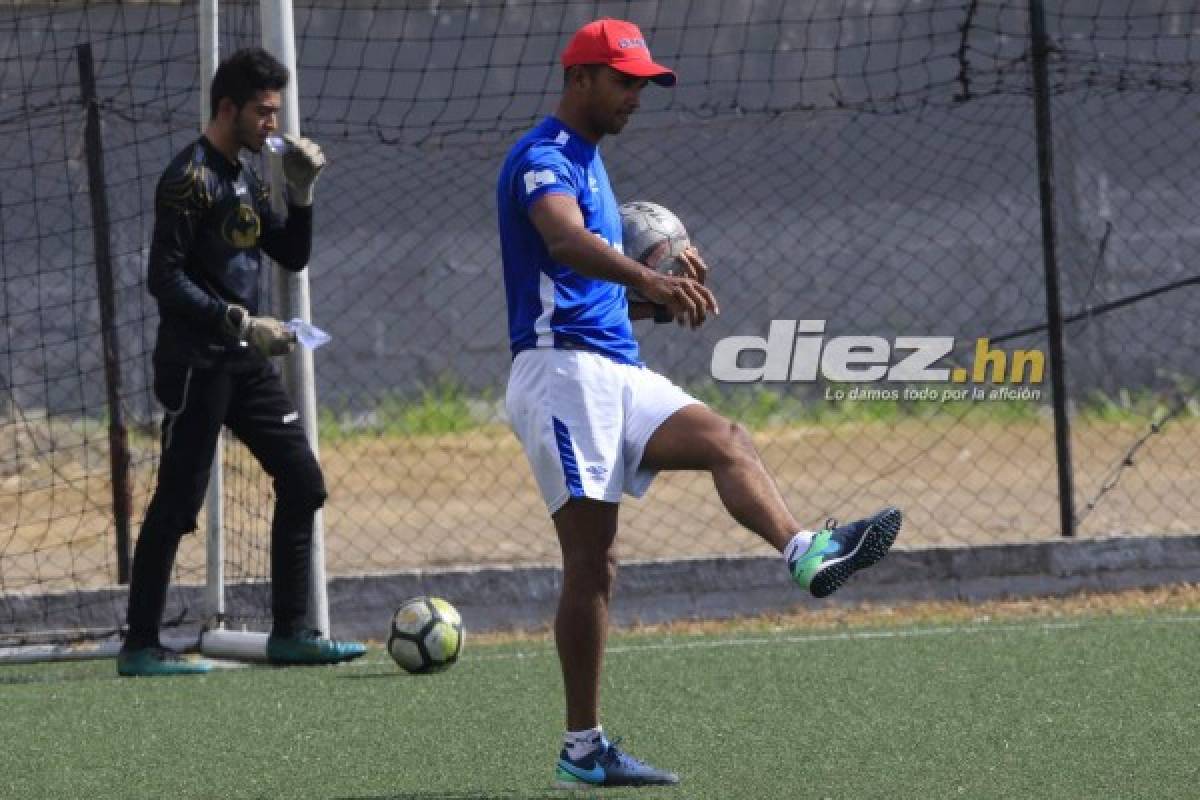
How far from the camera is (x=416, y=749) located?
6.29 m

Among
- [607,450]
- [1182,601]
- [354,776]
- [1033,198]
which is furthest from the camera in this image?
[1033,198]

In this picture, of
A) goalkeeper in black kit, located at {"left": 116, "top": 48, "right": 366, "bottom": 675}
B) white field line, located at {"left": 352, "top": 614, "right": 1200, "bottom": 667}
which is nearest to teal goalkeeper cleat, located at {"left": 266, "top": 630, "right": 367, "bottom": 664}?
goalkeeper in black kit, located at {"left": 116, "top": 48, "right": 366, "bottom": 675}

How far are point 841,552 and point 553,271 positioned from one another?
111cm

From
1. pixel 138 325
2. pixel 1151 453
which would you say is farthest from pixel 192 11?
pixel 1151 453

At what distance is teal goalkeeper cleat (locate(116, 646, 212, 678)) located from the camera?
320 inches

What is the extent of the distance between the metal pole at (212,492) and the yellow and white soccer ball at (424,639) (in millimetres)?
1093

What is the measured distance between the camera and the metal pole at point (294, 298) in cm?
856

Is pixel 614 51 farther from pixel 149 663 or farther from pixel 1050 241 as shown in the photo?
pixel 1050 241

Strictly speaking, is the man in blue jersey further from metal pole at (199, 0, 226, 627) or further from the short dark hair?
metal pole at (199, 0, 226, 627)

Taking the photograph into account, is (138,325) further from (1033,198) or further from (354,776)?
(354,776)

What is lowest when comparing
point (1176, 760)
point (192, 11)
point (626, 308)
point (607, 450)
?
point (1176, 760)

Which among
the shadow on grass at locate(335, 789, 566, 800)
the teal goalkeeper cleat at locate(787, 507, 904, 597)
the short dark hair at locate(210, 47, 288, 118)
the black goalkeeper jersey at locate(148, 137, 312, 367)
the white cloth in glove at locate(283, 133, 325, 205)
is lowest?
the shadow on grass at locate(335, 789, 566, 800)

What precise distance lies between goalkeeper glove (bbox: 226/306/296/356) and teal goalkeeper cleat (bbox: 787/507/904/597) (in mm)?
3176

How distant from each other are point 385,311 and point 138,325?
1.81 m
